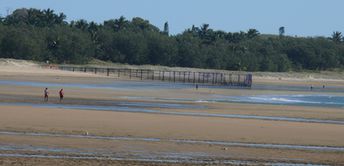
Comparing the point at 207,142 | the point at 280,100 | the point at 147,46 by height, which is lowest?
the point at 280,100

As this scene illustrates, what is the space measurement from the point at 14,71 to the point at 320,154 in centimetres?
6582

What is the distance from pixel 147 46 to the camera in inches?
5167

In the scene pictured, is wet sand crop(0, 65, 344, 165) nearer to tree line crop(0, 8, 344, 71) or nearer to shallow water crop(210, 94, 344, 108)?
shallow water crop(210, 94, 344, 108)

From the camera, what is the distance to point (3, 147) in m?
21.1

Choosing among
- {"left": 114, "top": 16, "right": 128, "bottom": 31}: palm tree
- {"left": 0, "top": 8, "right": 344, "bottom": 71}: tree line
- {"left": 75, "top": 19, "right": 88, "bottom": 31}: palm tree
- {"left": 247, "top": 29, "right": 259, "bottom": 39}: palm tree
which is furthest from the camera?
{"left": 247, "top": 29, "right": 259, "bottom": 39}: palm tree

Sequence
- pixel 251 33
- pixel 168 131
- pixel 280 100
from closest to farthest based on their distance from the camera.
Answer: pixel 168 131, pixel 280 100, pixel 251 33

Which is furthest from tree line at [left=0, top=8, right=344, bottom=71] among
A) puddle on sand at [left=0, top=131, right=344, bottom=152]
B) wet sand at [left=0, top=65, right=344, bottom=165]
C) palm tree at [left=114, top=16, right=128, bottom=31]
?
puddle on sand at [left=0, top=131, right=344, bottom=152]

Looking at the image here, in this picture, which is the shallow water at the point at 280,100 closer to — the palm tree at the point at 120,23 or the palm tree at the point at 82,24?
the palm tree at the point at 82,24

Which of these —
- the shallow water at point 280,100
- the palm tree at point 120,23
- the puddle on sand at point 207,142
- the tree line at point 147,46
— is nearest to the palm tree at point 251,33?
the tree line at point 147,46

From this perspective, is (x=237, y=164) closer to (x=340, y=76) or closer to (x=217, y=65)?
(x=217, y=65)

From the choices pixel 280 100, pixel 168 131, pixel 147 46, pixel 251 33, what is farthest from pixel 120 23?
pixel 168 131

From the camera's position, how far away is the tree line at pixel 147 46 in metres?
114

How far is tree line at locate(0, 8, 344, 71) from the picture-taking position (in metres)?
114

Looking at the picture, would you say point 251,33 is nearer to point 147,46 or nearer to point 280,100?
point 147,46
